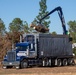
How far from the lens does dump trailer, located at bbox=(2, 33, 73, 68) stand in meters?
40.1

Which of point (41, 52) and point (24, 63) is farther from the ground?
point (41, 52)

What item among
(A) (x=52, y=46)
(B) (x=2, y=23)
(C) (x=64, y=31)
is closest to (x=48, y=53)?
(A) (x=52, y=46)

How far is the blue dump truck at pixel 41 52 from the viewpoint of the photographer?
132 ft

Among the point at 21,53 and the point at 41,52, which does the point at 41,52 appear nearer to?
the point at 41,52

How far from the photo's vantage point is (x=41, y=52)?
137 feet

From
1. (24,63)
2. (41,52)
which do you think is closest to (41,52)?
(41,52)

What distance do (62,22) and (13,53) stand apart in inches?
566

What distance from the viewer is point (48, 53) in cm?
4253

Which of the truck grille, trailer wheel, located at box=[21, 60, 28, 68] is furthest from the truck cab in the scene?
trailer wheel, located at box=[21, 60, 28, 68]

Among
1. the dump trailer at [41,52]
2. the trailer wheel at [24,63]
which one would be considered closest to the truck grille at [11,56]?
the dump trailer at [41,52]

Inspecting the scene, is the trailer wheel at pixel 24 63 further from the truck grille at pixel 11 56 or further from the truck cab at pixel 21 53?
the truck grille at pixel 11 56

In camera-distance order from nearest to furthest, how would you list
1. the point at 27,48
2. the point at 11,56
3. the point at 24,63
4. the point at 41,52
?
the point at 11,56 → the point at 24,63 → the point at 27,48 → the point at 41,52

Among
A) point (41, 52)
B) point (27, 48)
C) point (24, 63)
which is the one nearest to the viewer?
point (24, 63)

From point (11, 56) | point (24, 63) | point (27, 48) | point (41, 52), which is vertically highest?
point (27, 48)
